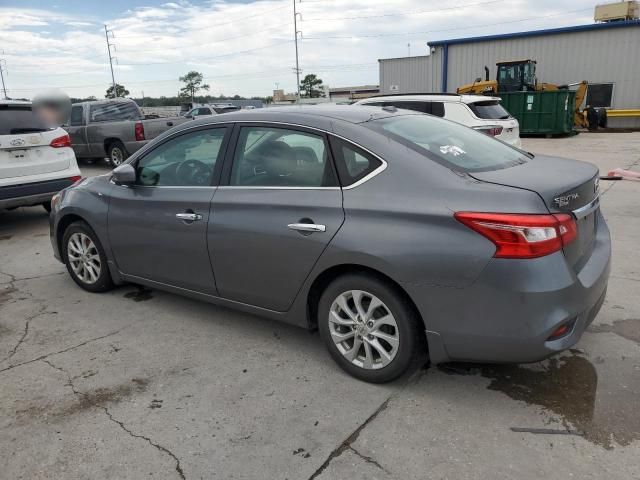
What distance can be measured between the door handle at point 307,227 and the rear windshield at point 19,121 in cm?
547

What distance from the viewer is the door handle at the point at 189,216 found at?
3611mm

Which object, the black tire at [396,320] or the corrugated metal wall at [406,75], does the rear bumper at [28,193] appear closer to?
the black tire at [396,320]

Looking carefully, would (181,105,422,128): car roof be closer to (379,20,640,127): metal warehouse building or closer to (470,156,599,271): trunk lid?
(470,156,599,271): trunk lid

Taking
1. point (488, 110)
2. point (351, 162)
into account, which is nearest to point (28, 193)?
point (351, 162)

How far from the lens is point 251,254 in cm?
336

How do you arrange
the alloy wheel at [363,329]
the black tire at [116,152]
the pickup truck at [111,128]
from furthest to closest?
the black tire at [116,152] < the pickup truck at [111,128] < the alloy wheel at [363,329]

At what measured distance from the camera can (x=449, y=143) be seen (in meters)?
3.27

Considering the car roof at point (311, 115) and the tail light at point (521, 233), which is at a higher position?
the car roof at point (311, 115)

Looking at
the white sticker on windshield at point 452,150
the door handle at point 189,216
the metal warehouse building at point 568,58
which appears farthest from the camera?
the metal warehouse building at point 568,58

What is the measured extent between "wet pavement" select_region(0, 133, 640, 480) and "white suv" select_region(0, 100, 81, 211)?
10.3 ft

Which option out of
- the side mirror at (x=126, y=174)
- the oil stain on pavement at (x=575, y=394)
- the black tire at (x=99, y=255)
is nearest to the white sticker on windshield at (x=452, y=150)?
the oil stain on pavement at (x=575, y=394)

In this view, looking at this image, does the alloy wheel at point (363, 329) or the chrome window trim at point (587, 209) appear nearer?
the chrome window trim at point (587, 209)

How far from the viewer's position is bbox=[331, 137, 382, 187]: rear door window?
298 centimetres

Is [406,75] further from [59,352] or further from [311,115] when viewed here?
[59,352]
